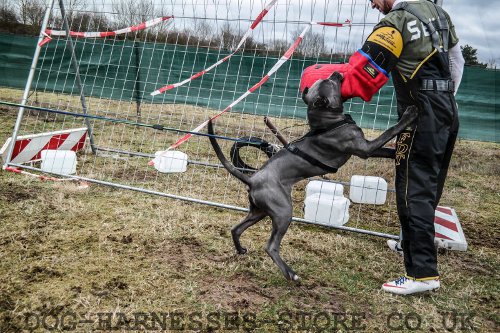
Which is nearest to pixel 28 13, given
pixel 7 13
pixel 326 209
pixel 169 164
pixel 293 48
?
pixel 7 13

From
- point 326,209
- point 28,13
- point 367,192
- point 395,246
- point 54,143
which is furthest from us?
point 28,13

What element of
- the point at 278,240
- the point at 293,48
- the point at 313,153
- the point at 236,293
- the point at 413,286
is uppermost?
the point at 293,48

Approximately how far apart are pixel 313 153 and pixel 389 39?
83 cm

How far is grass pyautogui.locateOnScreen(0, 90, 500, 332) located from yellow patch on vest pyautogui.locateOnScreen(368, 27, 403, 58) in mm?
1557

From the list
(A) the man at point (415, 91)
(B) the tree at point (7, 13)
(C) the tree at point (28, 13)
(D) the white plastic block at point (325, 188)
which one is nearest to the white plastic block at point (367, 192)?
(D) the white plastic block at point (325, 188)

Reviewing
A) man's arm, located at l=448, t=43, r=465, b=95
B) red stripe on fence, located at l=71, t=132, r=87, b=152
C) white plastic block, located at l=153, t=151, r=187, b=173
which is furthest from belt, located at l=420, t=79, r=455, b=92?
red stripe on fence, located at l=71, t=132, r=87, b=152

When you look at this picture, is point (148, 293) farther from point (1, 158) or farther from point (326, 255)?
point (1, 158)

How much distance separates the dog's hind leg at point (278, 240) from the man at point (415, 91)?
0.67m

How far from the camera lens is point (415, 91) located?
9.04ft

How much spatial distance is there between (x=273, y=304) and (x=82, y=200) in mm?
2459

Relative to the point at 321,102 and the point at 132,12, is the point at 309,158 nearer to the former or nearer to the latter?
the point at 321,102

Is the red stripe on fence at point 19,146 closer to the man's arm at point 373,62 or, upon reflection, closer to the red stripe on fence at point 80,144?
the red stripe on fence at point 80,144

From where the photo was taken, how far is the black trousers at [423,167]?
2732 millimetres

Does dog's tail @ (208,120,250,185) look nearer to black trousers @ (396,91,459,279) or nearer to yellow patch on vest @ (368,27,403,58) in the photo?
black trousers @ (396,91,459,279)
